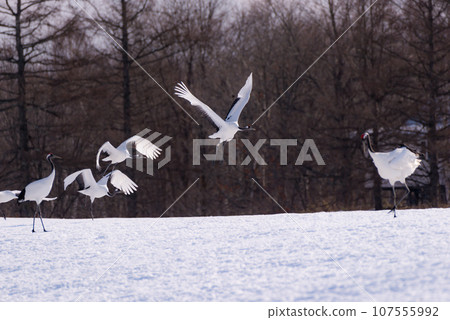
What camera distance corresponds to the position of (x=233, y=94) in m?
27.7

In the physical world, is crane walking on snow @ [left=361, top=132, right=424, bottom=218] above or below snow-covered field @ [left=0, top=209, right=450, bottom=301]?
above

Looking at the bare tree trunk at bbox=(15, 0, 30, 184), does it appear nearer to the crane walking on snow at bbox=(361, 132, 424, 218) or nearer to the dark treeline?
the dark treeline

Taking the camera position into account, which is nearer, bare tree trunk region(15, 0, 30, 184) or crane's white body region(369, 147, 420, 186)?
crane's white body region(369, 147, 420, 186)

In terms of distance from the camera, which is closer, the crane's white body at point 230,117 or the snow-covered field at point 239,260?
the snow-covered field at point 239,260

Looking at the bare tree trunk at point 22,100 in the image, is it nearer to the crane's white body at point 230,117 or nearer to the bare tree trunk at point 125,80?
the bare tree trunk at point 125,80

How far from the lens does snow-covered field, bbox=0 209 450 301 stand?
765 cm
